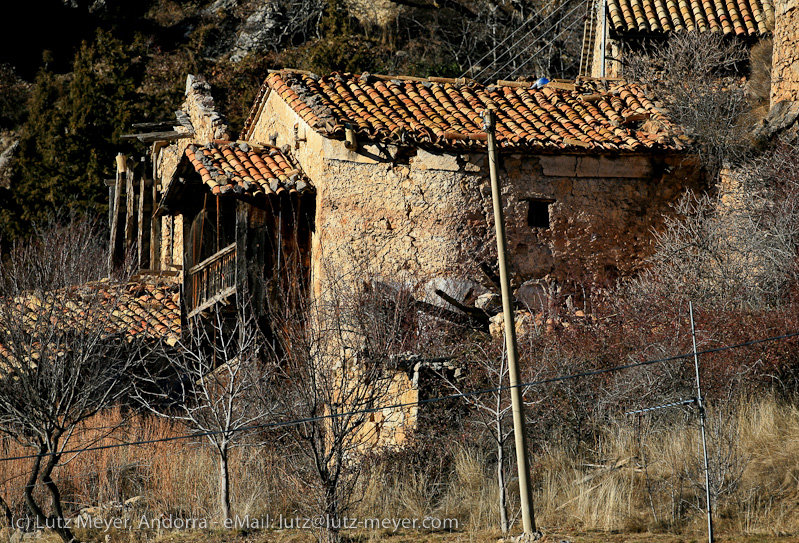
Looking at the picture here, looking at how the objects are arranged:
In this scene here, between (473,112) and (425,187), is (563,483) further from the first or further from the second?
(473,112)

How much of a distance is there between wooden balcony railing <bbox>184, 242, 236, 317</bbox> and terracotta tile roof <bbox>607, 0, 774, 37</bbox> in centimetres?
991

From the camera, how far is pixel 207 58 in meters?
31.2

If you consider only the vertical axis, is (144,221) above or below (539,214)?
above

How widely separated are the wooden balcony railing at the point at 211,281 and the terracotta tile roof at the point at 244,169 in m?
1.00

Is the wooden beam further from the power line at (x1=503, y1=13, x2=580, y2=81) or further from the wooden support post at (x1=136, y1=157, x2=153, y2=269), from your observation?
the power line at (x1=503, y1=13, x2=580, y2=81)

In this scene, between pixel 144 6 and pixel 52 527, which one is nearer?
pixel 52 527

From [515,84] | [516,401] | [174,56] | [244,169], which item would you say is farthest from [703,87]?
[174,56]

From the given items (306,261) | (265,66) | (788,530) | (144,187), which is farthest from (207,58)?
(788,530)

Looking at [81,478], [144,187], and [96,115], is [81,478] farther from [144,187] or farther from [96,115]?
[96,115]

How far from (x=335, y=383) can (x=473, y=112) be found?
5874 mm

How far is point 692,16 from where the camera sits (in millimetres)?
19953

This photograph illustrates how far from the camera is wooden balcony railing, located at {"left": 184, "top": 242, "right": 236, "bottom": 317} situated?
1495 centimetres

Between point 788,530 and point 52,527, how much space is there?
27.0ft

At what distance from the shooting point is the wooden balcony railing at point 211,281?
14.9 meters
